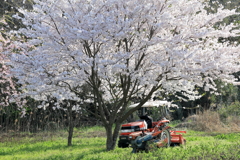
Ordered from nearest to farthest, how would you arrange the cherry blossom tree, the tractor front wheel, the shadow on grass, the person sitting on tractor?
the cherry blossom tree < the shadow on grass < the tractor front wheel < the person sitting on tractor

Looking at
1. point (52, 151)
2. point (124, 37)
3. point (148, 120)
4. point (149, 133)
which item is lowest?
point (52, 151)

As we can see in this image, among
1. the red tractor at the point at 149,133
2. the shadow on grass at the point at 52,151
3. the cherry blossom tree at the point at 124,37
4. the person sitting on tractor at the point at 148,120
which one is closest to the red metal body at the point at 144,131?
the red tractor at the point at 149,133

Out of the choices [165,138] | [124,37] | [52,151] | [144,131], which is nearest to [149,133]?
[165,138]

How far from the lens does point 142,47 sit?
7270mm

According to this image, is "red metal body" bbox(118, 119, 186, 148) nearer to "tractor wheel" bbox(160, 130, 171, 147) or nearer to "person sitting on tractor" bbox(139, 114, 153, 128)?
"tractor wheel" bbox(160, 130, 171, 147)

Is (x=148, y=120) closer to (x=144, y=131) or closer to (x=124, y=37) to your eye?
(x=144, y=131)

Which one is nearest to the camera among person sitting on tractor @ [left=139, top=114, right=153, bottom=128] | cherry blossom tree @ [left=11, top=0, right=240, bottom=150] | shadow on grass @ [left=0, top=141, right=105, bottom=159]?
cherry blossom tree @ [left=11, top=0, right=240, bottom=150]

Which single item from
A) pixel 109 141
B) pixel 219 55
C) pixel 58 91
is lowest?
pixel 109 141

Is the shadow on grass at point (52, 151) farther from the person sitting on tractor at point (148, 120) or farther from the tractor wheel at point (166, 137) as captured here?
the tractor wheel at point (166, 137)

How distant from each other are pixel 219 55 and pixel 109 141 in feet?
13.4

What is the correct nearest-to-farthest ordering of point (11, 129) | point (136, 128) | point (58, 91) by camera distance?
1. point (58, 91)
2. point (136, 128)
3. point (11, 129)

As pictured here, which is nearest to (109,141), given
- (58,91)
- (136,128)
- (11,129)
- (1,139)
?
(136,128)

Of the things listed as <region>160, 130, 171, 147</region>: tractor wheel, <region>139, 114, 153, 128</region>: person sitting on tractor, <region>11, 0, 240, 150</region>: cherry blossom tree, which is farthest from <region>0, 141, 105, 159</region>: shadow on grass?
<region>11, 0, 240, 150</region>: cherry blossom tree

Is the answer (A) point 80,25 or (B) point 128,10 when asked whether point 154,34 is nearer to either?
(B) point 128,10
